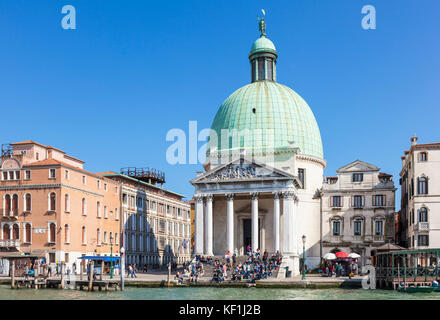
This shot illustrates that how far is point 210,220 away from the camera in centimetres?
5462

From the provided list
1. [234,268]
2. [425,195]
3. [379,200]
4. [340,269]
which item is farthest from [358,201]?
[234,268]

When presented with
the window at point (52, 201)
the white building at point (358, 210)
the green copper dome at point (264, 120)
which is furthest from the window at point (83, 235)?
the white building at point (358, 210)

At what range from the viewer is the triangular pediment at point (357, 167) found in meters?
59.5

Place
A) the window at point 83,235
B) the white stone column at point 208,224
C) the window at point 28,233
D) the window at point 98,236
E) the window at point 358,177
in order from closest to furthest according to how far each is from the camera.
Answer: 1. the window at point 28,233
2. the white stone column at point 208,224
3. the window at point 83,235
4. the window at point 98,236
5. the window at point 358,177

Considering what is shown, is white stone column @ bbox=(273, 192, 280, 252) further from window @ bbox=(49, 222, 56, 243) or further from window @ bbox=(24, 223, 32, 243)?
window @ bbox=(24, 223, 32, 243)

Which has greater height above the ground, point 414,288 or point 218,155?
point 218,155

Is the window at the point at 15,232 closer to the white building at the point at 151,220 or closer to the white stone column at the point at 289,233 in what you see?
the white building at the point at 151,220

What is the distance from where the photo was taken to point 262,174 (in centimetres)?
5334

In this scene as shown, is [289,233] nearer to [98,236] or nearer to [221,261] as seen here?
[221,261]

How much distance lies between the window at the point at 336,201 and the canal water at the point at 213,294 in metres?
20.9

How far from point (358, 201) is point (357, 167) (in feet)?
11.0
